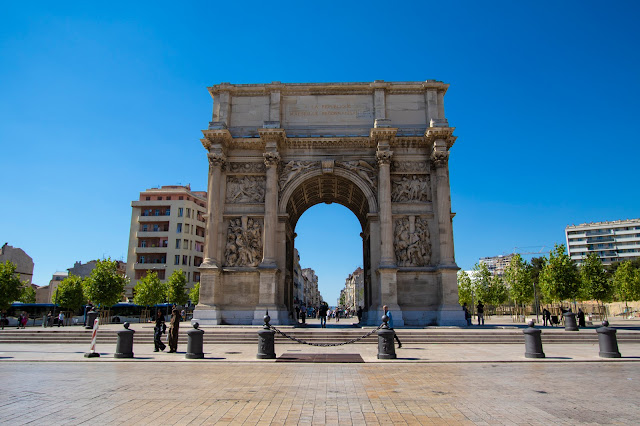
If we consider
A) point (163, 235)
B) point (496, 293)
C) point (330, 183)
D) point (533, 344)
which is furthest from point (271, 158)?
point (163, 235)

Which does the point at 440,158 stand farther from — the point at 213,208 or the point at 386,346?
the point at 386,346

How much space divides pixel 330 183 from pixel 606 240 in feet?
374

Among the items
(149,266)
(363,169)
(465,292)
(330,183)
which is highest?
(363,169)

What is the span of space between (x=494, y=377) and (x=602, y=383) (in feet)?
6.65

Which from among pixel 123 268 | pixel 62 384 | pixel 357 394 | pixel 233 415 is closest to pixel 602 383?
pixel 357 394

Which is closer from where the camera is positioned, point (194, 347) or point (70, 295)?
point (194, 347)

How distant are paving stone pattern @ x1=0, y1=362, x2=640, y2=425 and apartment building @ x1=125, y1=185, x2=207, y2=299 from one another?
51330 millimetres

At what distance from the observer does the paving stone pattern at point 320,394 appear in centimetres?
586

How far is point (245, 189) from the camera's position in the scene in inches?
1029

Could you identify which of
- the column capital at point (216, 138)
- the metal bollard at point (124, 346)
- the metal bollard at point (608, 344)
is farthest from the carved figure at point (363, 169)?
the metal bollard at point (124, 346)

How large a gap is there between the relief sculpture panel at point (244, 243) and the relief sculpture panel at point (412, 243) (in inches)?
325

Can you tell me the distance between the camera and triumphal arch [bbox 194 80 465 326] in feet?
78.9

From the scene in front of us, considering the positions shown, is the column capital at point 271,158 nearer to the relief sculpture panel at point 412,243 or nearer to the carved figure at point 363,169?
the carved figure at point 363,169

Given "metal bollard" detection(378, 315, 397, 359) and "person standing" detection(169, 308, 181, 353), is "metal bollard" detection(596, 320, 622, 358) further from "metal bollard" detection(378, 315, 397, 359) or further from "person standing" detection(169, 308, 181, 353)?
"person standing" detection(169, 308, 181, 353)
